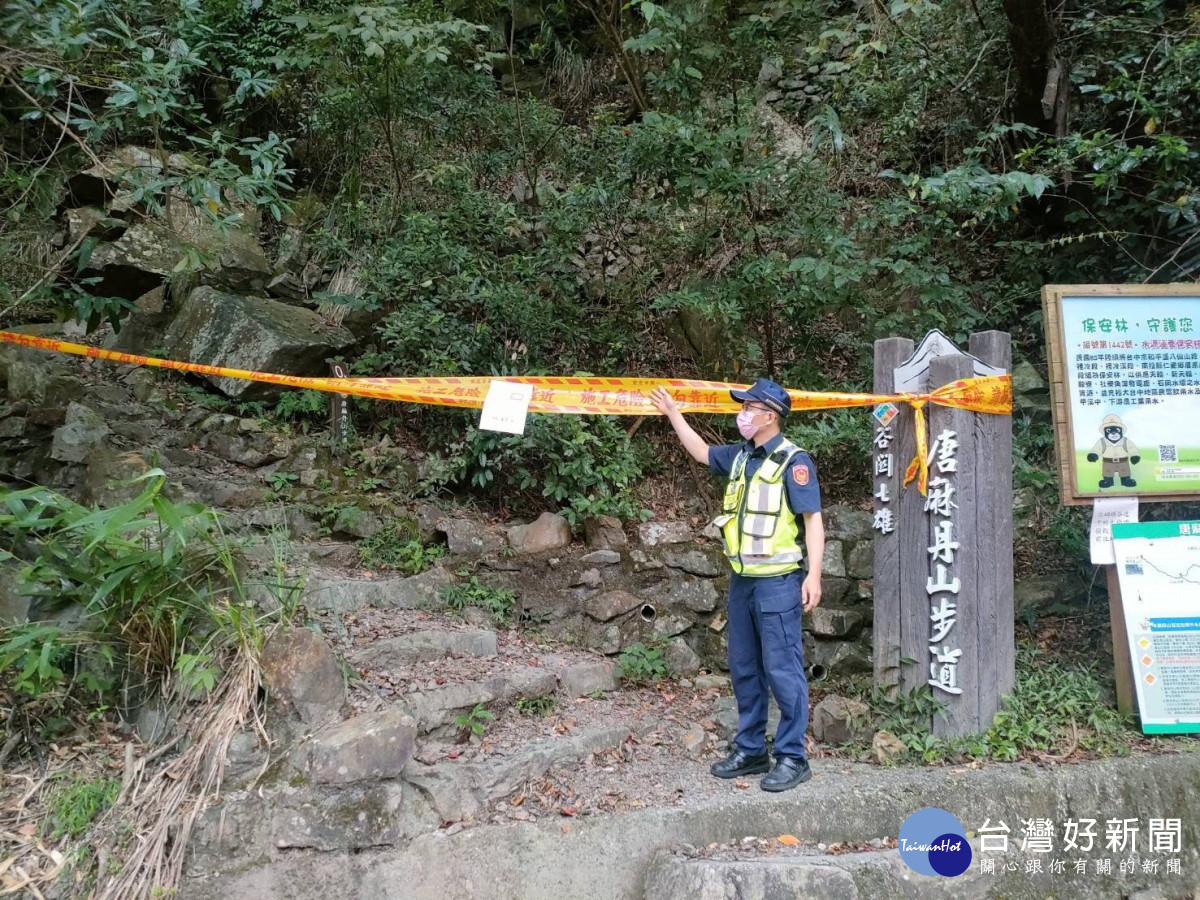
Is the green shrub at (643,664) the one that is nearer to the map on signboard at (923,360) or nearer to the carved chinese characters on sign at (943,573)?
the carved chinese characters on sign at (943,573)

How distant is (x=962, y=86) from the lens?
624cm

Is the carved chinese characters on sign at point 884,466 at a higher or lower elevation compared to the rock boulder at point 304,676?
higher

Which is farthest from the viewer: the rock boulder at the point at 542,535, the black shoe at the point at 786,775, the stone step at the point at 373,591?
the rock boulder at the point at 542,535

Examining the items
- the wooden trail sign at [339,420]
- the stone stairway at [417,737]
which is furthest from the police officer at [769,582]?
the wooden trail sign at [339,420]

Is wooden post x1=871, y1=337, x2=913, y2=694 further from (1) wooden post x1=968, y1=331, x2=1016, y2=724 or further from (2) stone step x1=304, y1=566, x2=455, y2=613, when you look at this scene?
(2) stone step x1=304, y1=566, x2=455, y2=613

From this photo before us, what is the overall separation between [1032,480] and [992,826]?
2.22 m

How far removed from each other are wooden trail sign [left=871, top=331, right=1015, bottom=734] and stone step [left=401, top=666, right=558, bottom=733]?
171 cm

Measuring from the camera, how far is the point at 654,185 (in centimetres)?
580

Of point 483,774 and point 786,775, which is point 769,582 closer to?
point 786,775

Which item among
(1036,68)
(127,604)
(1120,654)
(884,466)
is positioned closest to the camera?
(127,604)

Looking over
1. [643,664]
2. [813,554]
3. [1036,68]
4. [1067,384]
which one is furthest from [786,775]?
[1036,68]

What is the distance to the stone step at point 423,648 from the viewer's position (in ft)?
11.7

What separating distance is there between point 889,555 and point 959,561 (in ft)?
1.12

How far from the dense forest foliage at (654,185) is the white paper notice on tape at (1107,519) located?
840 millimetres
